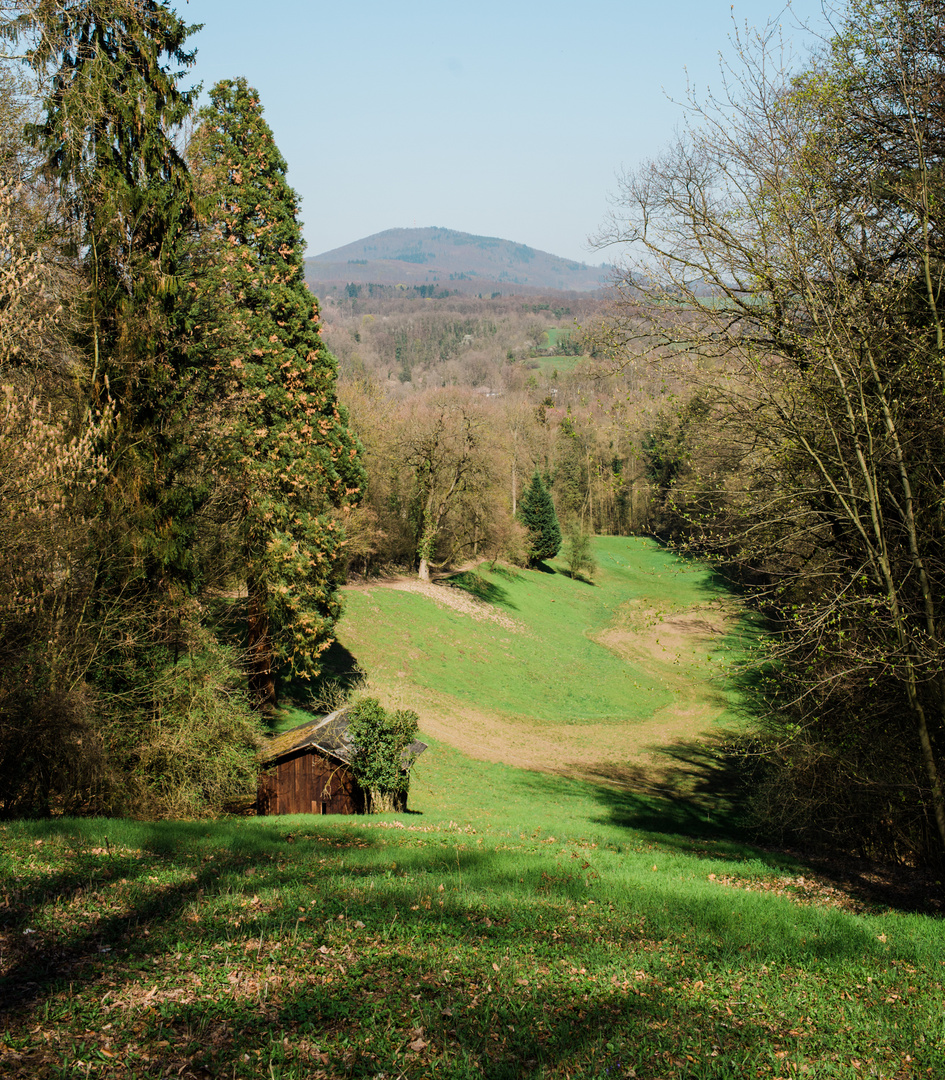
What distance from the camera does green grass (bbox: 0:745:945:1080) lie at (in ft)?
14.0

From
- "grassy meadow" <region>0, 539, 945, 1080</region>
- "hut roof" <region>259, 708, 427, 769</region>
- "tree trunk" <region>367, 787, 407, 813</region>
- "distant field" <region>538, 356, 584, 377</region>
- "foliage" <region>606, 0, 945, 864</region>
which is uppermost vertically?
"distant field" <region>538, 356, 584, 377</region>

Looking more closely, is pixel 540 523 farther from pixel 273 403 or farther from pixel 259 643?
pixel 259 643

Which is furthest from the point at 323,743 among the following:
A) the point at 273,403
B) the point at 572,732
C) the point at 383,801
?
the point at 572,732

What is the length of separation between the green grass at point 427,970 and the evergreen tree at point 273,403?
35.0ft

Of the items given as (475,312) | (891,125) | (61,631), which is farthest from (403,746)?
(475,312)

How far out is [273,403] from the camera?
20.3m

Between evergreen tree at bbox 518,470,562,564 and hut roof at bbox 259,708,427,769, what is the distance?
40187mm

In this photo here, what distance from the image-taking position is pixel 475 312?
192 meters

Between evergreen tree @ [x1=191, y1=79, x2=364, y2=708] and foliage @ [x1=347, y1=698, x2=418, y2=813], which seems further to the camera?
evergreen tree @ [x1=191, y1=79, x2=364, y2=708]

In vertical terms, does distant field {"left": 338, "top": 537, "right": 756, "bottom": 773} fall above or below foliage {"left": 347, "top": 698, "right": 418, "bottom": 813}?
below

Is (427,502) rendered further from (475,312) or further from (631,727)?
(475,312)

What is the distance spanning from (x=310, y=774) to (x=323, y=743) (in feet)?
2.66

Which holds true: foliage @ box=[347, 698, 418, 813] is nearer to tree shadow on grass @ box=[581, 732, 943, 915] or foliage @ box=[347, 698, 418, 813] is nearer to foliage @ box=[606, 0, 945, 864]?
tree shadow on grass @ box=[581, 732, 943, 915]

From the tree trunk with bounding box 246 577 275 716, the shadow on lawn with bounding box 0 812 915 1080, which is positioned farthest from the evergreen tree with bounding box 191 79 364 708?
the shadow on lawn with bounding box 0 812 915 1080
